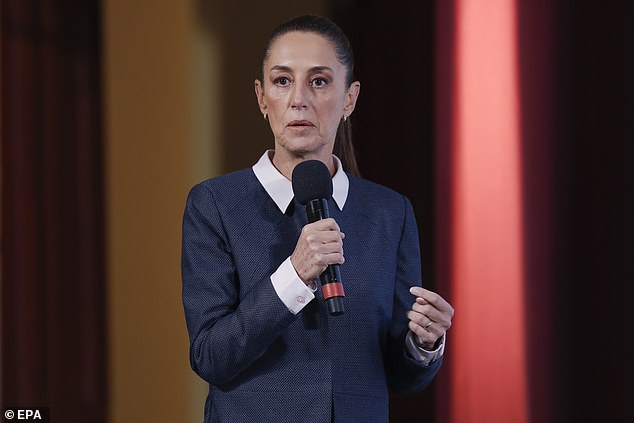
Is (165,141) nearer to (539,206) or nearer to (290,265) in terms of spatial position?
(539,206)

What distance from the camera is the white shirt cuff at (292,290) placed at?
1.05 meters

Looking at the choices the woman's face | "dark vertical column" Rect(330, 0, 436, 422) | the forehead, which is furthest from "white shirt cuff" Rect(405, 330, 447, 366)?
"dark vertical column" Rect(330, 0, 436, 422)

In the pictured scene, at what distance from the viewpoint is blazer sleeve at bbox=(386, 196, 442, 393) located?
1.20 metres

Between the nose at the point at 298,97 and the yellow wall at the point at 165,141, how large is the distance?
4.69 feet

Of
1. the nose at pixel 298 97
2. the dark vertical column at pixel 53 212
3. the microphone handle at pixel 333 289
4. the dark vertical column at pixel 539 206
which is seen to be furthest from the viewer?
the dark vertical column at pixel 53 212

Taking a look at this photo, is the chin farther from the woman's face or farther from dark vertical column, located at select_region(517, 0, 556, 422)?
dark vertical column, located at select_region(517, 0, 556, 422)

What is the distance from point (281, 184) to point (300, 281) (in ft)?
0.63

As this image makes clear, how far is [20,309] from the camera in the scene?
9.75 ft

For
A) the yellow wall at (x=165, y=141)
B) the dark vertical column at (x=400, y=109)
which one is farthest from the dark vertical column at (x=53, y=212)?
the dark vertical column at (x=400, y=109)

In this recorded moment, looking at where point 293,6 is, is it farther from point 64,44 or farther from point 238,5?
point 64,44

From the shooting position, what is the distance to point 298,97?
117cm

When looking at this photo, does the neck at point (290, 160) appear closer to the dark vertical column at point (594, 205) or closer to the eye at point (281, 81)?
the eye at point (281, 81)

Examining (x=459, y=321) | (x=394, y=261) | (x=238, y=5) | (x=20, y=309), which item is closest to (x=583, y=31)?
(x=459, y=321)

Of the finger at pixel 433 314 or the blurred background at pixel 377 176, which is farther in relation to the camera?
the blurred background at pixel 377 176
